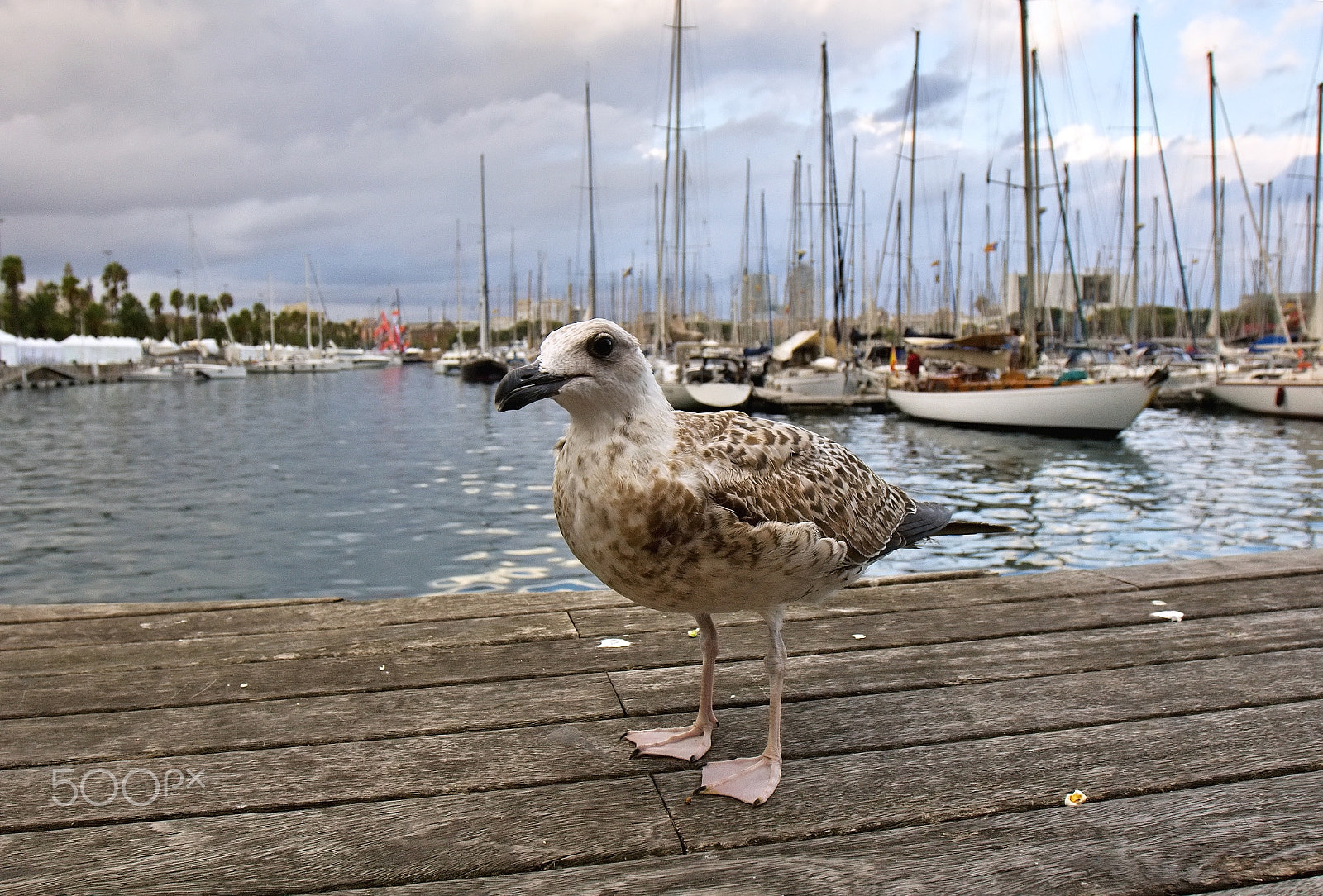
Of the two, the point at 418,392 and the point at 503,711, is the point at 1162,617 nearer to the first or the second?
the point at 503,711

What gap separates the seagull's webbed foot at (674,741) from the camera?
2.76 meters

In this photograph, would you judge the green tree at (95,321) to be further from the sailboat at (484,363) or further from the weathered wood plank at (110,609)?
the weathered wood plank at (110,609)

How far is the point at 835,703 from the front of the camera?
3131mm

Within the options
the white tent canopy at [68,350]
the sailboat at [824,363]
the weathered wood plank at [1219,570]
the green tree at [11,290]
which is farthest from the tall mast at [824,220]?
the green tree at [11,290]

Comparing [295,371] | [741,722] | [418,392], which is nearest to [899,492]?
[741,722]

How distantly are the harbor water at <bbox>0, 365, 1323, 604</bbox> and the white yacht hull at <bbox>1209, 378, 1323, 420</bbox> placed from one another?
68cm

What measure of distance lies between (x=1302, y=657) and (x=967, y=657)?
126 cm

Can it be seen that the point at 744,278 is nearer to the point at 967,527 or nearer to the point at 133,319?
the point at 967,527

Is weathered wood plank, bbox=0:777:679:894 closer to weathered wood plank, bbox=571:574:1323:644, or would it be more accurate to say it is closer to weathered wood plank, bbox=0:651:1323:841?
weathered wood plank, bbox=0:651:1323:841

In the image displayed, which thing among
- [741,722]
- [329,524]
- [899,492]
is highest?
[899,492]

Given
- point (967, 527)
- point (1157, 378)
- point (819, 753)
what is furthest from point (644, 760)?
point (1157, 378)

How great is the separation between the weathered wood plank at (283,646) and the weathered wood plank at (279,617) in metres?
0.08

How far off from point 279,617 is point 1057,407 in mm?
22942

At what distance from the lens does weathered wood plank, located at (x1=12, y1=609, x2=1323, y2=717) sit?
3.19m
